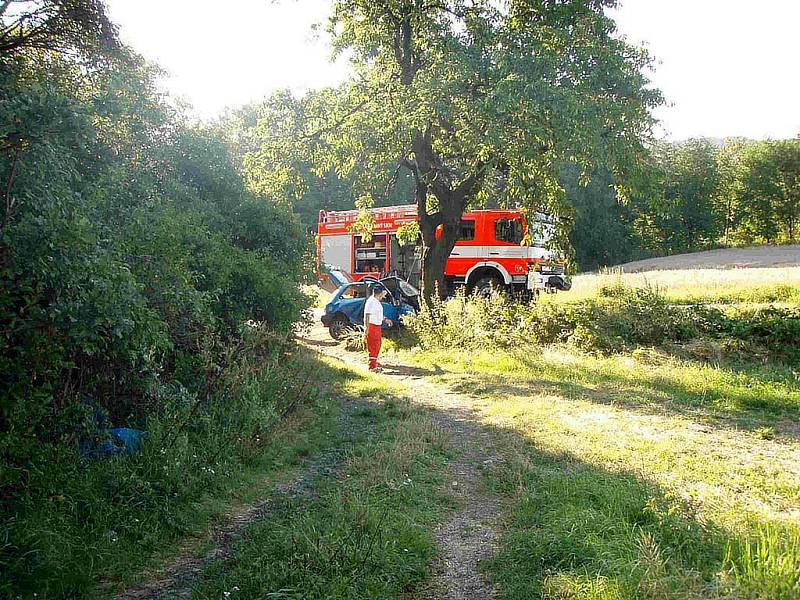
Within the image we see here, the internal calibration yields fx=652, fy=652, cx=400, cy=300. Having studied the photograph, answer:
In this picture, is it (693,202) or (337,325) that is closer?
(337,325)

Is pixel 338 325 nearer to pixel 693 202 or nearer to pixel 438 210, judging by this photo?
pixel 438 210

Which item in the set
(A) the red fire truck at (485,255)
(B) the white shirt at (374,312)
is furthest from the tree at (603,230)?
(B) the white shirt at (374,312)

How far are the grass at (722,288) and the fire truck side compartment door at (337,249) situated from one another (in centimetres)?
874

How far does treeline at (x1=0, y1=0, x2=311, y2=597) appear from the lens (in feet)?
12.9

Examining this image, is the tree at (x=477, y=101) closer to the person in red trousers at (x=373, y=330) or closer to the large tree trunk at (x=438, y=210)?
the large tree trunk at (x=438, y=210)

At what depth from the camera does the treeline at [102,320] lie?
155 inches

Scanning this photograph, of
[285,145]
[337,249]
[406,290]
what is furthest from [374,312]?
[337,249]

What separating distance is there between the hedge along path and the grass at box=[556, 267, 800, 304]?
6219mm

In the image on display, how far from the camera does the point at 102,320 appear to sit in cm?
395

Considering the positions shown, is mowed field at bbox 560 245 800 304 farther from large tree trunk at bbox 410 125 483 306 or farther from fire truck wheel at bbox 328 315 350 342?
fire truck wheel at bbox 328 315 350 342

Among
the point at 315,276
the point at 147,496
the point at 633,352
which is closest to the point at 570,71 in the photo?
the point at 633,352

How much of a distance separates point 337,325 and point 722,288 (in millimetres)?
10921

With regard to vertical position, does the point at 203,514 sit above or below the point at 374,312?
below

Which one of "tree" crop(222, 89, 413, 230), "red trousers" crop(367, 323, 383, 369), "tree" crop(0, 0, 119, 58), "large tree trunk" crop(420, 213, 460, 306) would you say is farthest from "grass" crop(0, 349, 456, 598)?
"large tree trunk" crop(420, 213, 460, 306)
